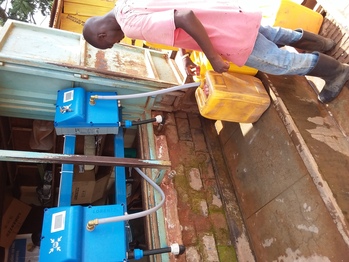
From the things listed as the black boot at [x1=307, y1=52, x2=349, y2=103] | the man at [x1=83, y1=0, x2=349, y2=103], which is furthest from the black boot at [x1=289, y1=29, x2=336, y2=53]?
the black boot at [x1=307, y1=52, x2=349, y2=103]

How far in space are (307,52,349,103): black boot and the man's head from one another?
1661 mm

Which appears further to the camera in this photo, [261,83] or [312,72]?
[261,83]

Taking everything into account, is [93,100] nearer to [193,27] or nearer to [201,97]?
[201,97]

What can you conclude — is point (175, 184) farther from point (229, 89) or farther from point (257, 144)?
point (229, 89)

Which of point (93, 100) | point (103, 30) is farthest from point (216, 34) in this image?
point (93, 100)

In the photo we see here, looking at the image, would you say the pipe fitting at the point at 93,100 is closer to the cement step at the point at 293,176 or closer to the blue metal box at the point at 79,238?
the blue metal box at the point at 79,238

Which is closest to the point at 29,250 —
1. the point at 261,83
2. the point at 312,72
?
the point at 261,83

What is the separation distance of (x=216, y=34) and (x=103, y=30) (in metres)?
0.89

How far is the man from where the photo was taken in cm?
175

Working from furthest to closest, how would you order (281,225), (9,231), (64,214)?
(9,231)
(281,225)
(64,214)

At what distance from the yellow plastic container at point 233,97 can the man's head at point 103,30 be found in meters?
0.84

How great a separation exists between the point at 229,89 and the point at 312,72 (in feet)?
2.38

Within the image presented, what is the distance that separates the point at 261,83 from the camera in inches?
97.3

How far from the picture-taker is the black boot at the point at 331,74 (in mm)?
2186
